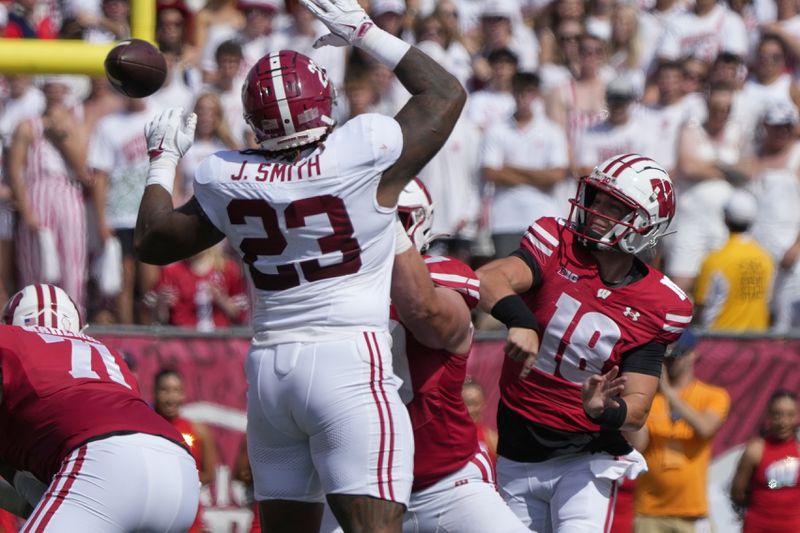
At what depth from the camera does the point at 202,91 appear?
10.1 meters

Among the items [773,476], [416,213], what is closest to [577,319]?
[416,213]

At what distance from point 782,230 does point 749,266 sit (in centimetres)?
74

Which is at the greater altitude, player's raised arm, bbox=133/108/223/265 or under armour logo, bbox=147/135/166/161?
under armour logo, bbox=147/135/166/161

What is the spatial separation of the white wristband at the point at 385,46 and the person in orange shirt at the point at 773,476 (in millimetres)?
4298

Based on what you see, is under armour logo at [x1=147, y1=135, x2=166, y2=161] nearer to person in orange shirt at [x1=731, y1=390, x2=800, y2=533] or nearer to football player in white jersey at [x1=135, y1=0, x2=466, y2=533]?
football player in white jersey at [x1=135, y1=0, x2=466, y2=533]

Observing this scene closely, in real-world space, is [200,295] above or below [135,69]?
below

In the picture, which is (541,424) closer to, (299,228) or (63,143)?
(299,228)

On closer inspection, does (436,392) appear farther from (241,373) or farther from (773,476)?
(241,373)

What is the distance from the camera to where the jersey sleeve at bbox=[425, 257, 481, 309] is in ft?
16.1

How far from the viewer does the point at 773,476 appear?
8023mm

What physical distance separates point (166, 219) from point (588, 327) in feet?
5.40

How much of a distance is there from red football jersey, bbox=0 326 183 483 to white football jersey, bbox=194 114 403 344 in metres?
0.52

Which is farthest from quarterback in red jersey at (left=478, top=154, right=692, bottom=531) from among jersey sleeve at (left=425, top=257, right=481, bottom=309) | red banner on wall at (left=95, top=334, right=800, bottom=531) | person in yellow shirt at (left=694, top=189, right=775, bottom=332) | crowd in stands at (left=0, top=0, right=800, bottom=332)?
person in yellow shirt at (left=694, top=189, right=775, bottom=332)

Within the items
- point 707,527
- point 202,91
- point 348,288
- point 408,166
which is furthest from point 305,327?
point 202,91
